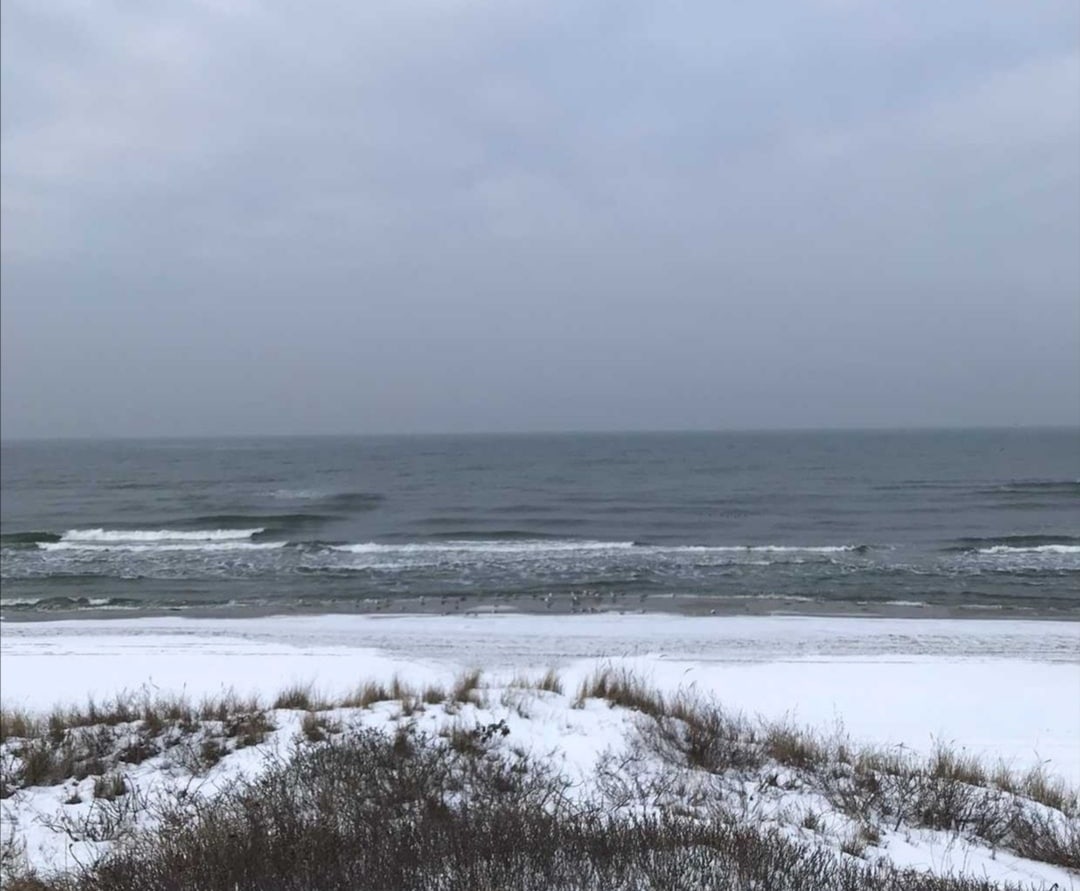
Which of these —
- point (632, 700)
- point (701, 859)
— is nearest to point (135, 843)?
point (701, 859)

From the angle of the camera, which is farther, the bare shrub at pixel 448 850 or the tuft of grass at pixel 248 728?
the tuft of grass at pixel 248 728

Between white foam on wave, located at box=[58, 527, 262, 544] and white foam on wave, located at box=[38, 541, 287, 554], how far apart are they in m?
0.42

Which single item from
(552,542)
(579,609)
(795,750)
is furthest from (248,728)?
(552,542)

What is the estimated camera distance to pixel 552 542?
90.0ft

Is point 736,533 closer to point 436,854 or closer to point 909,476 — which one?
point 436,854

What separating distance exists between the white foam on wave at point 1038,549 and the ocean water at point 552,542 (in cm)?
14

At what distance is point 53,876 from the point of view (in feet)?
14.2

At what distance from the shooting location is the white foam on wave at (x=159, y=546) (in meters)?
27.2

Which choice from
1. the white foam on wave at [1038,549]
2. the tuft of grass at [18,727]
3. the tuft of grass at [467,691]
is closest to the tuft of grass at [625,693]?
the tuft of grass at [467,691]

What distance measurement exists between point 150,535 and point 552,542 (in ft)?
57.0

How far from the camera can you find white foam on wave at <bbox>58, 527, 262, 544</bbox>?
1157 inches

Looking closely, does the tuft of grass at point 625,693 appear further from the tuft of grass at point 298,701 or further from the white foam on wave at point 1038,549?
the white foam on wave at point 1038,549

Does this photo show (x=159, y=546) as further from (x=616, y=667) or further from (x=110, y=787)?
(x=110, y=787)

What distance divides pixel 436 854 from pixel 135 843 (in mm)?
2106
